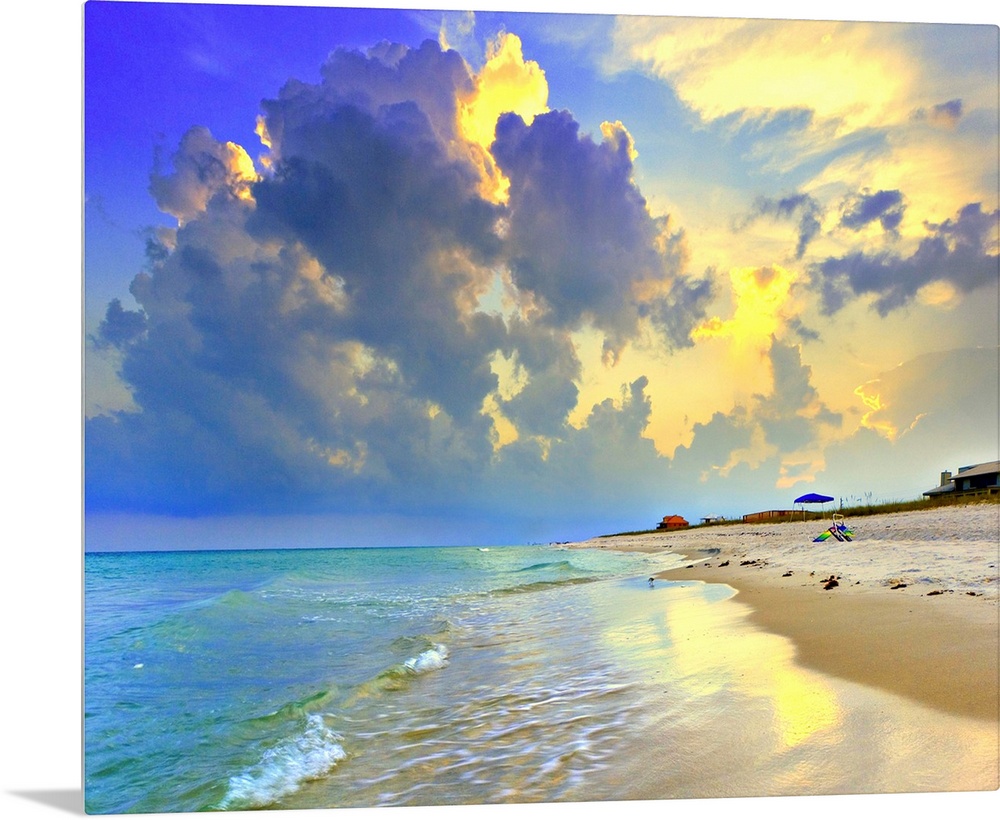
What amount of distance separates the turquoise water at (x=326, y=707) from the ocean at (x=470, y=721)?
1 cm

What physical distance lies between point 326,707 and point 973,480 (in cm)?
450

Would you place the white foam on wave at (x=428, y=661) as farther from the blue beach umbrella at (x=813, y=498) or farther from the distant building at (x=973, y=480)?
the distant building at (x=973, y=480)

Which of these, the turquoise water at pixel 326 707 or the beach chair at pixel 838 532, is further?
the beach chair at pixel 838 532

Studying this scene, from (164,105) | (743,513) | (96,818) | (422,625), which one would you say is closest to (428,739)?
(96,818)

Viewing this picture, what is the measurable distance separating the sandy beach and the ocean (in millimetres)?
A: 205

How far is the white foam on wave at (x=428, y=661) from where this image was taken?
4531 mm

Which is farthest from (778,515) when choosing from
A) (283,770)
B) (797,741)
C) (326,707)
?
(283,770)

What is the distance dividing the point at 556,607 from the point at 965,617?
3584 millimetres

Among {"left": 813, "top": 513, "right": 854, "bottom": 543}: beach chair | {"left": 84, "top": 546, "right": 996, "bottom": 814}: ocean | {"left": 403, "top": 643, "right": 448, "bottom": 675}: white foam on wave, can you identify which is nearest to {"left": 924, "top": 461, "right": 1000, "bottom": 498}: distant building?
{"left": 813, "top": 513, "right": 854, "bottom": 543}: beach chair

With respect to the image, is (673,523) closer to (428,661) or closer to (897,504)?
(897,504)

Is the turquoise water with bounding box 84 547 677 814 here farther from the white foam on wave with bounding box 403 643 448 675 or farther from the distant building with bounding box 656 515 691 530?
the distant building with bounding box 656 515 691 530

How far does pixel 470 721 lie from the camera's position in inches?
140

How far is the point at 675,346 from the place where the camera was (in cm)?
444

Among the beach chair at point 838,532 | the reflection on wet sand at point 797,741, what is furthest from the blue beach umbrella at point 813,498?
the reflection on wet sand at point 797,741
